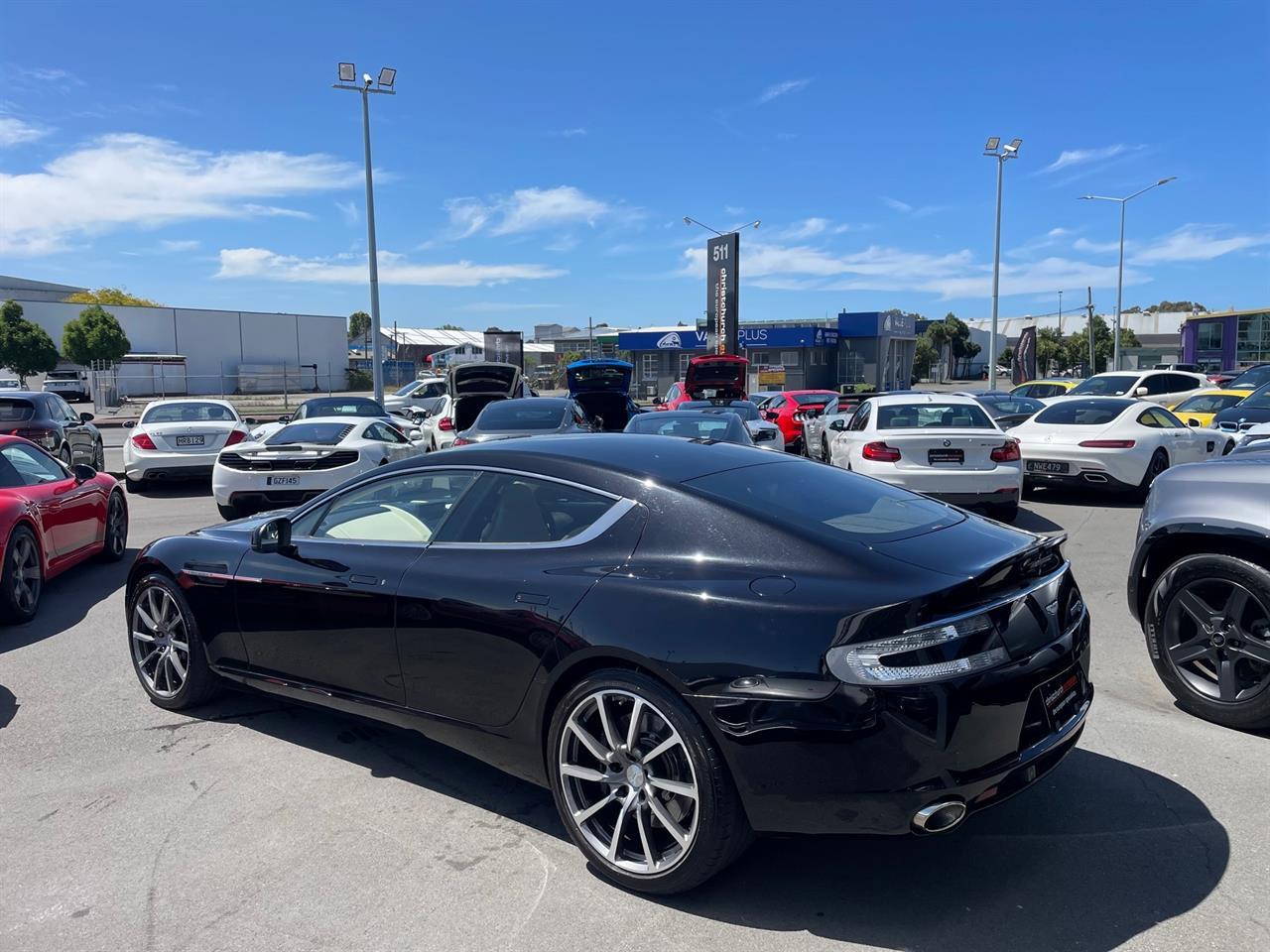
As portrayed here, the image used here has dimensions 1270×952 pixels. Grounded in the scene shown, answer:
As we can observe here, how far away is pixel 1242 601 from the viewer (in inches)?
175

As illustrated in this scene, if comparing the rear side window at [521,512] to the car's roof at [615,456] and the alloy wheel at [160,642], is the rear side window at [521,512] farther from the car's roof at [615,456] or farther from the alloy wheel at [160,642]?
the alloy wheel at [160,642]

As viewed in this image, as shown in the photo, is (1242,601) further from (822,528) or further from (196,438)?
(196,438)

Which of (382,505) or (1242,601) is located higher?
(382,505)

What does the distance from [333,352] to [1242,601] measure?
7281cm

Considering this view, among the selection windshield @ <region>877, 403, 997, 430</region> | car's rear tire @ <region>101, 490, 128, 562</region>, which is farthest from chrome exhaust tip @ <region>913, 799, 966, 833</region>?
windshield @ <region>877, 403, 997, 430</region>

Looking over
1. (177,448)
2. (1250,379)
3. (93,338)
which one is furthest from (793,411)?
(93,338)

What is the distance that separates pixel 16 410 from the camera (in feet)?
44.8

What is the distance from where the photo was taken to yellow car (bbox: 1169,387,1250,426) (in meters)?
19.1

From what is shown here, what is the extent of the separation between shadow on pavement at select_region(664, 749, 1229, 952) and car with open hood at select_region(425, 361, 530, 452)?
1389 cm

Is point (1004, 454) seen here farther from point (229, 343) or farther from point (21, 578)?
point (229, 343)

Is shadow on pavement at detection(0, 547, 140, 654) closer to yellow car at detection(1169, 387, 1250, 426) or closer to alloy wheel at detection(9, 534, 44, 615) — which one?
alloy wheel at detection(9, 534, 44, 615)

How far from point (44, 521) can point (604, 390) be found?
13077 mm

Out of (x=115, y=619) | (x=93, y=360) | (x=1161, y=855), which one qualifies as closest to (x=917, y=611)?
(x=1161, y=855)

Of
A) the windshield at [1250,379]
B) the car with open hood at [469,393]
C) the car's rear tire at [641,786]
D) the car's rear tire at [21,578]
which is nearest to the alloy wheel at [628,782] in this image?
the car's rear tire at [641,786]
